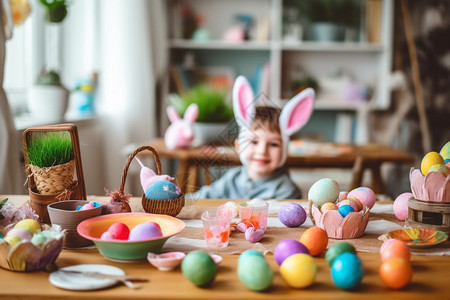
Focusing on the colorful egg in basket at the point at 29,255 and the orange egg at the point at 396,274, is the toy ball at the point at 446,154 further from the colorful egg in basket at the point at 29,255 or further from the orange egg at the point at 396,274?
the colorful egg in basket at the point at 29,255

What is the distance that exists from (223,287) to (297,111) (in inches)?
33.7

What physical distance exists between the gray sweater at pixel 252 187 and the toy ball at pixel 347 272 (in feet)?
3.03

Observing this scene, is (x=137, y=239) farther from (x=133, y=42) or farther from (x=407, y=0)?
(x=407, y=0)

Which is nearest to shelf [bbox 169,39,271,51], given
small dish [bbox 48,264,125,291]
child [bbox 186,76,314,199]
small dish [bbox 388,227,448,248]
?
child [bbox 186,76,314,199]

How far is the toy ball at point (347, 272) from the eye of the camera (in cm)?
74

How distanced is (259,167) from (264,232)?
62 centimetres

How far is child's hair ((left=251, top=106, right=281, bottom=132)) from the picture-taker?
1.51m

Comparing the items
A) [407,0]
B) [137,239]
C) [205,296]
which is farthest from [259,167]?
[407,0]

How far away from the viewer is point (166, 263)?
82 centimetres

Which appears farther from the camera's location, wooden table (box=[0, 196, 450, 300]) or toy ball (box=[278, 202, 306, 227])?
toy ball (box=[278, 202, 306, 227])

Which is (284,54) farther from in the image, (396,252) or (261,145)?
(396,252)

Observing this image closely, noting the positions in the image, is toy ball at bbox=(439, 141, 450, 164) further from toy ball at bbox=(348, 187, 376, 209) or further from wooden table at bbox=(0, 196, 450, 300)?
wooden table at bbox=(0, 196, 450, 300)

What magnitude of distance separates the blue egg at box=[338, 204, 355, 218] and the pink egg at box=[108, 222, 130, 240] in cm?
46

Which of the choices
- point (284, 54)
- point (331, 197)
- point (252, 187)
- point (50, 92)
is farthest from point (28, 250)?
point (284, 54)
